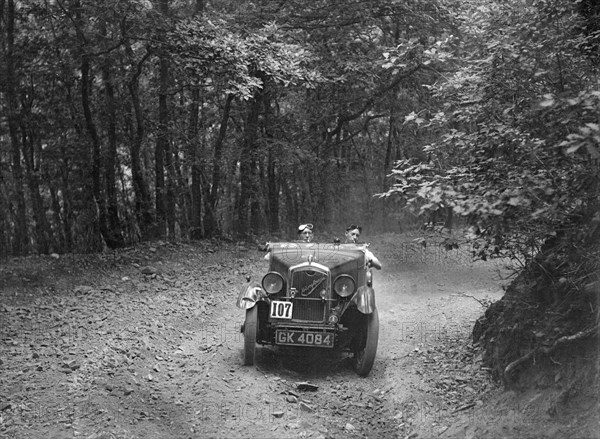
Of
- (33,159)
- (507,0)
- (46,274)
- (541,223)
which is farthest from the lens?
(33,159)

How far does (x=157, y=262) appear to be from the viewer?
14625 mm

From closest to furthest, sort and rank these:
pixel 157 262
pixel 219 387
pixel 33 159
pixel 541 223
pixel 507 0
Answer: pixel 541 223
pixel 219 387
pixel 507 0
pixel 157 262
pixel 33 159

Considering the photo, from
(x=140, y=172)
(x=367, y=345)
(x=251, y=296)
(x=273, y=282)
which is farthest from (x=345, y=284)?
(x=140, y=172)

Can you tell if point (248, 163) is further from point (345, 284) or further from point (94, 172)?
point (345, 284)

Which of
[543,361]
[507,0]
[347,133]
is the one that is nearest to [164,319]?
[543,361]

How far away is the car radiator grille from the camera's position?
8234mm

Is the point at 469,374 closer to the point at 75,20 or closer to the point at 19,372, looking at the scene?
the point at 19,372

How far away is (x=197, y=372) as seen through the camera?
799cm

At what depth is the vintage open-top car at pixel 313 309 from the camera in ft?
26.0

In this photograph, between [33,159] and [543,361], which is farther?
[33,159]

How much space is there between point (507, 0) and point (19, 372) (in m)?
7.81

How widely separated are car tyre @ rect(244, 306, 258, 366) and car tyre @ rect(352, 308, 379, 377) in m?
1.43

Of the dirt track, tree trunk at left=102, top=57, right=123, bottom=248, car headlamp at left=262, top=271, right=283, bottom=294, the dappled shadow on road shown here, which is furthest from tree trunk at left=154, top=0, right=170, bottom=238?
the dappled shadow on road

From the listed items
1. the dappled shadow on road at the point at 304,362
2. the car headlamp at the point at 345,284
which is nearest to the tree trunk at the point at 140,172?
the dappled shadow on road at the point at 304,362
